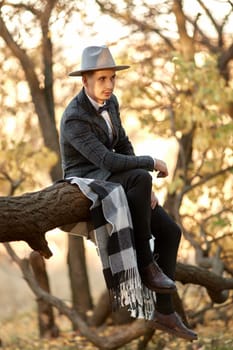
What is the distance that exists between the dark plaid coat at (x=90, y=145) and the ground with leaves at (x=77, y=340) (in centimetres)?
259

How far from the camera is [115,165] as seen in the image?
396 centimetres

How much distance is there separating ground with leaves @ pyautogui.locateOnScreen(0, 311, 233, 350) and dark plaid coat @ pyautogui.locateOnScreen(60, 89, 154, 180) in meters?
2.59

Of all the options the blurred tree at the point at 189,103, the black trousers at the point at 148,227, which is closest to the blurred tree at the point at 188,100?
the blurred tree at the point at 189,103

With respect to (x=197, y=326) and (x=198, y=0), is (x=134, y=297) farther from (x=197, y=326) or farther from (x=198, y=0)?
(x=198, y=0)

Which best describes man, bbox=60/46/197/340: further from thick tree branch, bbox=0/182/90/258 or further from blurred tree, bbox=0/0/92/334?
blurred tree, bbox=0/0/92/334

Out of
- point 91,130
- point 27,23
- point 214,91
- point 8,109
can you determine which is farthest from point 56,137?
point 91,130

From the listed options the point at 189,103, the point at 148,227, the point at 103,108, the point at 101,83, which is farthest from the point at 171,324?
the point at 189,103

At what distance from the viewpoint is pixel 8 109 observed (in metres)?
8.77

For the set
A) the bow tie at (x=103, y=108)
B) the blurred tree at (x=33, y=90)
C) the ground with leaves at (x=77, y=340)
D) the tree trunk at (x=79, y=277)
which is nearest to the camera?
the bow tie at (x=103, y=108)

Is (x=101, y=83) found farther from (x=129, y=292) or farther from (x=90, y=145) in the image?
(x=129, y=292)

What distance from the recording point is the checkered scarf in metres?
3.89

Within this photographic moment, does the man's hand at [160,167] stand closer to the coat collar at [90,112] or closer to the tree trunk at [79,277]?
the coat collar at [90,112]

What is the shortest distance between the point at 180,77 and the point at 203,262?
148 centimetres

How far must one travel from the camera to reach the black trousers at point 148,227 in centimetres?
392
